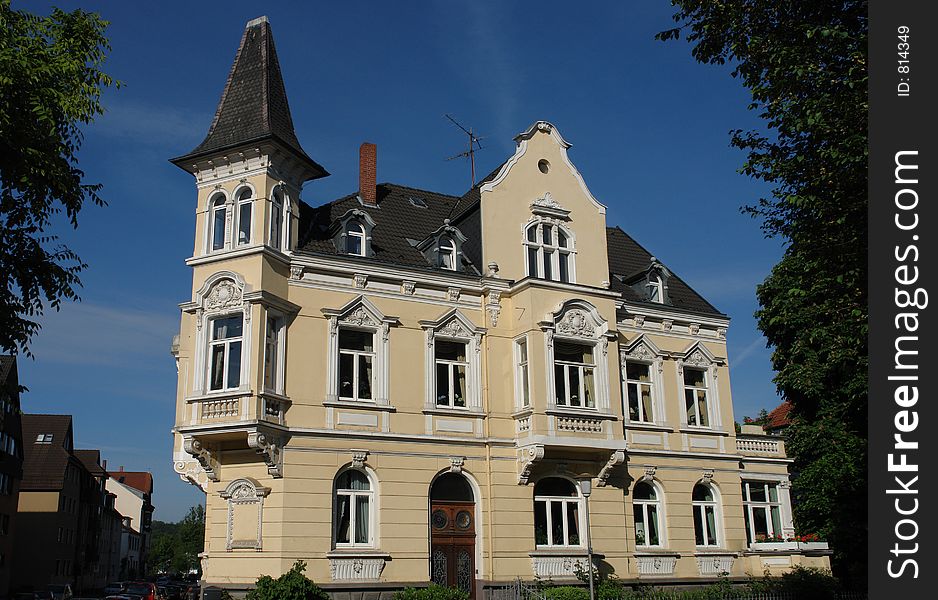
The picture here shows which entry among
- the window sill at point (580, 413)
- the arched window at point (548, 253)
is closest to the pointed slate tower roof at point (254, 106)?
the arched window at point (548, 253)

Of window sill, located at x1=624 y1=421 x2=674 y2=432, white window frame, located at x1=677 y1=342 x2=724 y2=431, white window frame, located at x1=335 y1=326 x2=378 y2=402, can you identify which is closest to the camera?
white window frame, located at x1=335 y1=326 x2=378 y2=402

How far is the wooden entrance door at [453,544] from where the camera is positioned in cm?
2358

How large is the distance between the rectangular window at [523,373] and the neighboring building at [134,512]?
89.2m

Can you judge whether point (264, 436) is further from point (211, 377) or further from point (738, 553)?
point (738, 553)

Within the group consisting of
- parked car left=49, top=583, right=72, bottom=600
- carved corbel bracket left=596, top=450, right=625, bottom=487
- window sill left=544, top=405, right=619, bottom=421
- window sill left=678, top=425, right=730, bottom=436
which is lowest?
parked car left=49, top=583, right=72, bottom=600

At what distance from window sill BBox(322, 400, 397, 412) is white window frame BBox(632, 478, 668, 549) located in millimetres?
8710

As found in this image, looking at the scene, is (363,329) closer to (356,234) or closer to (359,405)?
(359,405)

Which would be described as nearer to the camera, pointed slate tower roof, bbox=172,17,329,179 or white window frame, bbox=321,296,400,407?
white window frame, bbox=321,296,400,407

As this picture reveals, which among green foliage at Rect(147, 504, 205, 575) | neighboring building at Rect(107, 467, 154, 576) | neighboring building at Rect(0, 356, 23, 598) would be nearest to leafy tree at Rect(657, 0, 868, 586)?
neighboring building at Rect(0, 356, 23, 598)

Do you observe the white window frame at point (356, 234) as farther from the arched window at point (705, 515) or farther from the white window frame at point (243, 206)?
the arched window at point (705, 515)

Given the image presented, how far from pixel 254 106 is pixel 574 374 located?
496 inches

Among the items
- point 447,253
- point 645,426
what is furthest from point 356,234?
point 645,426

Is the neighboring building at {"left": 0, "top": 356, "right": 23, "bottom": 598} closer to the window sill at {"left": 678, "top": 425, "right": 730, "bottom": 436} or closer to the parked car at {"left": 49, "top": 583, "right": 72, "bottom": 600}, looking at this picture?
the parked car at {"left": 49, "top": 583, "right": 72, "bottom": 600}

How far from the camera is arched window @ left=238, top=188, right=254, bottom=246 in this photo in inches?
922
